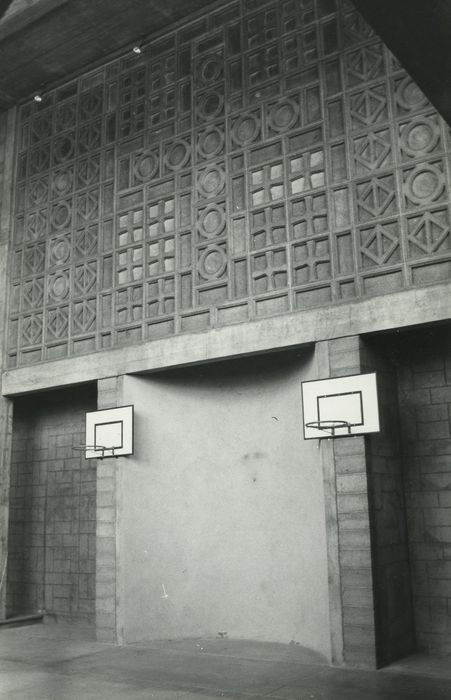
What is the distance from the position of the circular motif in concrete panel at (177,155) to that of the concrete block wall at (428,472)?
4.17 meters

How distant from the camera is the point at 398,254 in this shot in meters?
8.09

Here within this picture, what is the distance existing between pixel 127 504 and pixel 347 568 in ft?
11.2

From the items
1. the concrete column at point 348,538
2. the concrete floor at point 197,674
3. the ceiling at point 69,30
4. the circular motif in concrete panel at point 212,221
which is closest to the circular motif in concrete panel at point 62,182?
the ceiling at point 69,30

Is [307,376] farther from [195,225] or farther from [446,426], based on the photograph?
[195,225]

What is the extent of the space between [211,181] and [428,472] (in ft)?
15.9

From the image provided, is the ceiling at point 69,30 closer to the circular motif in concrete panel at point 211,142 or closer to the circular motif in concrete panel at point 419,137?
the circular motif in concrete panel at point 211,142

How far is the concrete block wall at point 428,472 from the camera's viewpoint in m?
8.10

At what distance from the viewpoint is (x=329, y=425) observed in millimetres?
7988

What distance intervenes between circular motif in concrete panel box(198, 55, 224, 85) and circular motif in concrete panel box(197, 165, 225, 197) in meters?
1.35

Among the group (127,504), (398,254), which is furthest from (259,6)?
(127,504)

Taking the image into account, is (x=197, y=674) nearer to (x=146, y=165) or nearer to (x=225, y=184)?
(x=225, y=184)

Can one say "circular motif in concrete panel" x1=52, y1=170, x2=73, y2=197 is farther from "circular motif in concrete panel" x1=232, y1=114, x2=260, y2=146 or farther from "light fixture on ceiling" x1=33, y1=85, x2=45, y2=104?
"circular motif in concrete panel" x1=232, y1=114, x2=260, y2=146

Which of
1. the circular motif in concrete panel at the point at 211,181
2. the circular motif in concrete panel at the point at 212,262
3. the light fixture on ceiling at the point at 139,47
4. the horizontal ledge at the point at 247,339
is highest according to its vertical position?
the light fixture on ceiling at the point at 139,47

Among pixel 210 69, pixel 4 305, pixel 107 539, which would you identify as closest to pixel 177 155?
pixel 210 69
